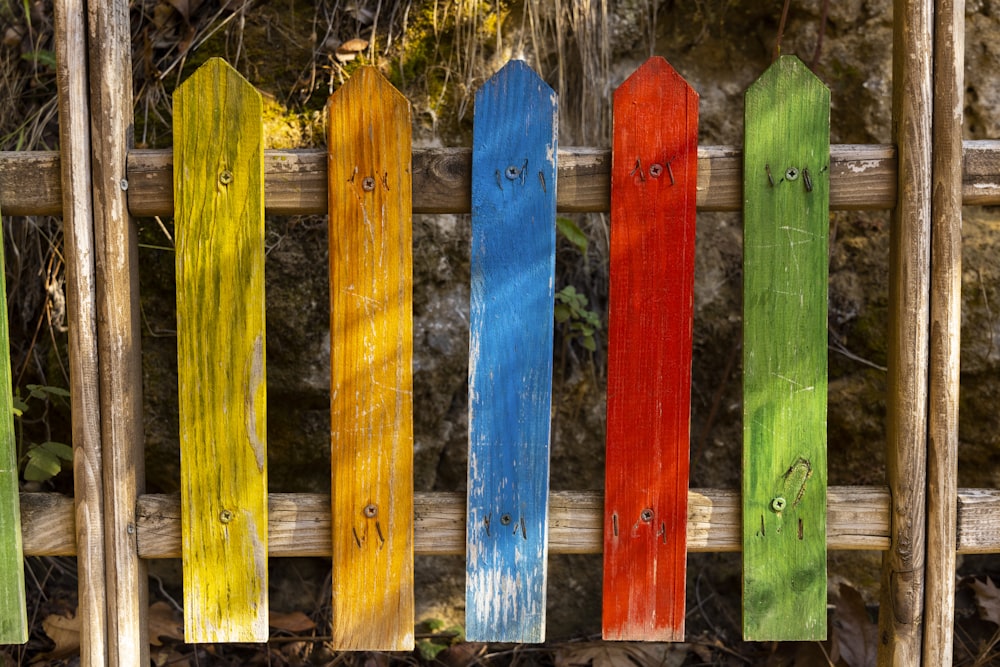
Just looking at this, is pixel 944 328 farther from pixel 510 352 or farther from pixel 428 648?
pixel 428 648

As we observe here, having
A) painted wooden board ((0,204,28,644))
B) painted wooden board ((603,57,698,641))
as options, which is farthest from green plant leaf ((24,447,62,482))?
painted wooden board ((603,57,698,641))

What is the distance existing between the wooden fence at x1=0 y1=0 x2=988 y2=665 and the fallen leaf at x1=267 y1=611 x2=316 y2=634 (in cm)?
68

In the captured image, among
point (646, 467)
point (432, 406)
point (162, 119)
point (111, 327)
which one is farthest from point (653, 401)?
point (162, 119)

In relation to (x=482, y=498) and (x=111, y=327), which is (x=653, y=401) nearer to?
(x=482, y=498)

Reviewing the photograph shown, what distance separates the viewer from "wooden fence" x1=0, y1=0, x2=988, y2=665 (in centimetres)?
183

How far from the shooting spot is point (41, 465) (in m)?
2.19

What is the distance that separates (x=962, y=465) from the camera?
271 cm

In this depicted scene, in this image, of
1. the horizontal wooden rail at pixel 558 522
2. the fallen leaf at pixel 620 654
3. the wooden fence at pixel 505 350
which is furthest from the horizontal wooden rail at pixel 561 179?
the fallen leaf at pixel 620 654

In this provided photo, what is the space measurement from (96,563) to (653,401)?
3.96 feet

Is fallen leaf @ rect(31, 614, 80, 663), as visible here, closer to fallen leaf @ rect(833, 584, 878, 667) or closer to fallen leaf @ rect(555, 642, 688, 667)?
fallen leaf @ rect(555, 642, 688, 667)

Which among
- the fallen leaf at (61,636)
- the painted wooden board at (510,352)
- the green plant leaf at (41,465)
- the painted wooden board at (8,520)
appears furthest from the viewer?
the fallen leaf at (61,636)

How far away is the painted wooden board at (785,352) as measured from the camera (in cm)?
183

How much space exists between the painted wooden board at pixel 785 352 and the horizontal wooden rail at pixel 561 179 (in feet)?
0.21

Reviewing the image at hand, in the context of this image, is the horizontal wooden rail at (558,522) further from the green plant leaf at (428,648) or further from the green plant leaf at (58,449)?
the green plant leaf at (428,648)
